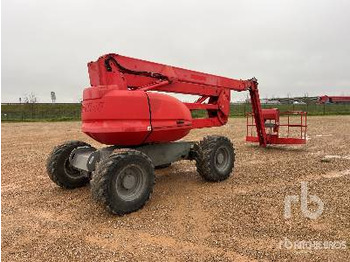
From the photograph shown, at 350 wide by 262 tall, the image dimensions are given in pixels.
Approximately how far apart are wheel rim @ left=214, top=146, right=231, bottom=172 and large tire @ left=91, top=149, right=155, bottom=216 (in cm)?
200

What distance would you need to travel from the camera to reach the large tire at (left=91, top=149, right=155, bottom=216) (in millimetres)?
4598

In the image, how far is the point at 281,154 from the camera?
9922 millimetres

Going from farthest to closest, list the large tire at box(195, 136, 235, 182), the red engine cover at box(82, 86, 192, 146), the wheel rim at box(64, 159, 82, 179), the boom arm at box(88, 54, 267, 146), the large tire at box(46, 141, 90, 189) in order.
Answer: the large tire at box(195, 136, 235, 182) → the wheel rim at box(64, 159, 82, 179) → the large tire at box(46, 141, 90, 189) → the boom arm at box(88, 54, 267, 146) → the red engine cover at box(82, 86, 192, 146)

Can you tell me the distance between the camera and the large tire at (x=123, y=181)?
4.60m

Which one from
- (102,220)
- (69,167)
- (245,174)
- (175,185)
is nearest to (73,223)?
(102,220)

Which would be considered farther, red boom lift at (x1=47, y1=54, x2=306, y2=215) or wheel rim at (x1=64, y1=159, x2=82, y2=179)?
wheel rim at (x1=64, y1=159, x2=82, y2=179)

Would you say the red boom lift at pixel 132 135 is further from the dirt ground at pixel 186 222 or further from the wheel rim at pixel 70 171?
the dirt ground at pixel 186 222
